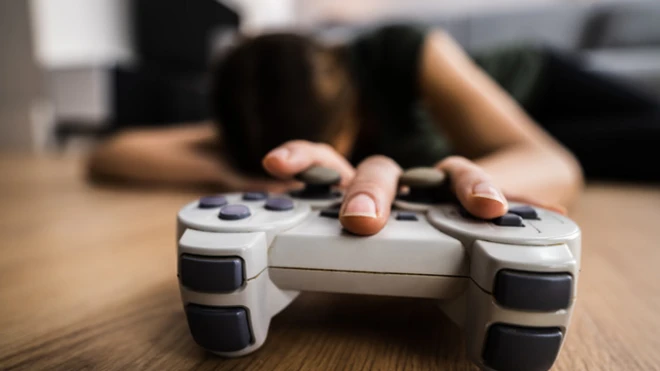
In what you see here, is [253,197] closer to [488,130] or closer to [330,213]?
[330,213]

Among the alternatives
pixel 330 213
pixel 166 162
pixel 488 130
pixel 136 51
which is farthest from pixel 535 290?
pixel 136 51

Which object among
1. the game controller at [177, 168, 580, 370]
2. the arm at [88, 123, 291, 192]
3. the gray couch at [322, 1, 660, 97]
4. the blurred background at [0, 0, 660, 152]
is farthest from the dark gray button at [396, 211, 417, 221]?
the gray couch at [322, 1, 660, 97]

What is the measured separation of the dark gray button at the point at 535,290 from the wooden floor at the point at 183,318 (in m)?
0.07

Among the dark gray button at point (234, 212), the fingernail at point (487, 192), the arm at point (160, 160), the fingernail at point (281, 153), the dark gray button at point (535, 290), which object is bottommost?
the arm at point (160, 160)

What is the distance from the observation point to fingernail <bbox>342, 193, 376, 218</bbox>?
0.87 ft

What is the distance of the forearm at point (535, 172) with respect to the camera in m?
0.60

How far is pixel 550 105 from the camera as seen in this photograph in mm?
1369

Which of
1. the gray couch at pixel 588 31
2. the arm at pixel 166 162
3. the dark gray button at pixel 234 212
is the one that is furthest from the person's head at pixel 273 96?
the gray couch at pixel 588 31

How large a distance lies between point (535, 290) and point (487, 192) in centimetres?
7

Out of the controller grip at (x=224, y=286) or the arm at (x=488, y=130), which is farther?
the arm at (x=488, y=130)

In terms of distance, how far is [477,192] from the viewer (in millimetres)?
279

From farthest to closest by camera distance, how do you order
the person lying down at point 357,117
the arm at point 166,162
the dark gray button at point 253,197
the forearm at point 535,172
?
the arm at point 166,162
the person lying down at point 357,117
the forearm at point 535,172
the dark gray button at point 253,197

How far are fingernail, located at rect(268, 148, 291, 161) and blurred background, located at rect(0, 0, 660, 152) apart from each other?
1713 millimetres

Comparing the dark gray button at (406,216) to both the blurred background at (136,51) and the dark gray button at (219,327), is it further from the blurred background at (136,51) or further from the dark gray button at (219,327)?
the blurred background at (136,51)
